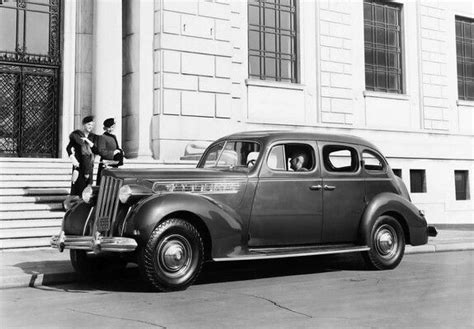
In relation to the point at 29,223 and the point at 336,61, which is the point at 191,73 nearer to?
the point at 336,61

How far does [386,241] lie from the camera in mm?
8891

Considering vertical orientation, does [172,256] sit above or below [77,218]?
below

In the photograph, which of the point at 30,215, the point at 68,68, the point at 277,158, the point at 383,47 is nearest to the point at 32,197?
the point at 30,215

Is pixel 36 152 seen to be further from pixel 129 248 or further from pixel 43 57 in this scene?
pixel 129 248

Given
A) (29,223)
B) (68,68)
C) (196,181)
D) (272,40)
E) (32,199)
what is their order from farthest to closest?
(272,40)
(68,68)
(32,199)
(29,223)
(196,181)

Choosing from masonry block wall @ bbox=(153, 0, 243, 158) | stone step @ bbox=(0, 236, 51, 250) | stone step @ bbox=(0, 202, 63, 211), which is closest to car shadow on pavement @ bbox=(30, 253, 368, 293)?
stone step @ bbox=(0, 236, 51, 250)

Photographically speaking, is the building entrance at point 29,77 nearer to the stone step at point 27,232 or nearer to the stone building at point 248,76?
the stone building at point 248,76

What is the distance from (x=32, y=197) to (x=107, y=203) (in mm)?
5269

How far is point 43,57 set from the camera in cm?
1545

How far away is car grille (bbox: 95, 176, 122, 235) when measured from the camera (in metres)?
7.12

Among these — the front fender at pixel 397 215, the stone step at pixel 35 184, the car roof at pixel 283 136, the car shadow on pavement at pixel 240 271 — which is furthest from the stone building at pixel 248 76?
the front fender at pixel 397 215

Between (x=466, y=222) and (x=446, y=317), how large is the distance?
16.5 meters

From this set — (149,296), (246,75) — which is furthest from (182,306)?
(246,75)

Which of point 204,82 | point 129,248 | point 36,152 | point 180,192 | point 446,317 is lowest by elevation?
point 446,317
